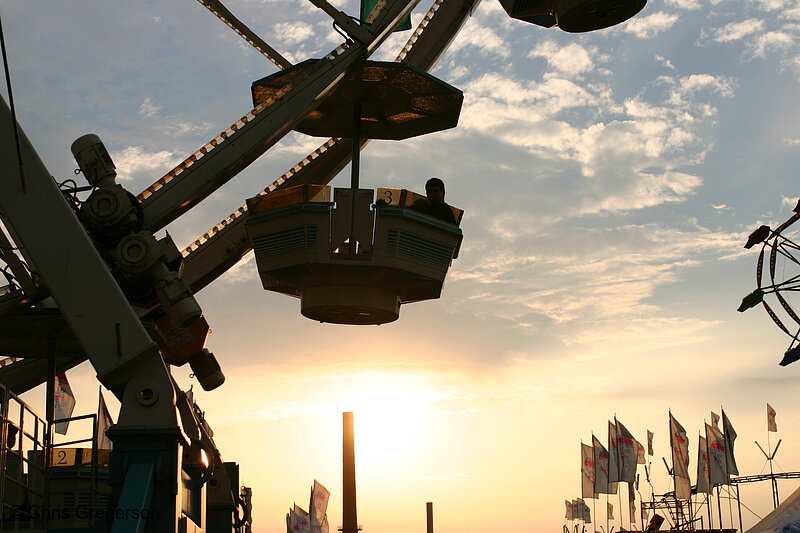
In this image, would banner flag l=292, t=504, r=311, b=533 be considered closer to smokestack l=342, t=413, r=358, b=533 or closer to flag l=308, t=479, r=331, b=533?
flag l=308, t=479, r=331, b=533

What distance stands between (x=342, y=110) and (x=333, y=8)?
14.9ft

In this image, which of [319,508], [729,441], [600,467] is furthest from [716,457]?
[319,508]

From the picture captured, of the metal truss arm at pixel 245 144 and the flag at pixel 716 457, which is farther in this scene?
the flag at pixel 716 457

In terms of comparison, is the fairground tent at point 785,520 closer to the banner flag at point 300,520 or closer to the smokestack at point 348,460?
the smokestack at point 348,460

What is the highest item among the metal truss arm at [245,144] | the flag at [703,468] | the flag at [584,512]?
the metal truss arm at [245,144]

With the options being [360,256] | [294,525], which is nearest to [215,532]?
[360,256]

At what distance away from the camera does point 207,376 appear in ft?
61.6

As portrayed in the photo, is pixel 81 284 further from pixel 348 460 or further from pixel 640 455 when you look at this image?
pixel 640 455

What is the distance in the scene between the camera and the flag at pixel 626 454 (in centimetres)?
11281

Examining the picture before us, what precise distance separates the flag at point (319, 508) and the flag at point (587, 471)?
113 feet

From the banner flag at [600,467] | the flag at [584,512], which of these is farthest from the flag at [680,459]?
the flag at [584,512]

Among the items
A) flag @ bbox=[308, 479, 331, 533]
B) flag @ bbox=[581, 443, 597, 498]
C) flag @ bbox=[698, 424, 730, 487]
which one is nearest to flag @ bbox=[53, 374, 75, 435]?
flag @ bbox=[308, 479, 331, 533]

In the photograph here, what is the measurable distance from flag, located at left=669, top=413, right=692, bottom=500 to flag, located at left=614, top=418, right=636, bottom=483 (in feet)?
16.0

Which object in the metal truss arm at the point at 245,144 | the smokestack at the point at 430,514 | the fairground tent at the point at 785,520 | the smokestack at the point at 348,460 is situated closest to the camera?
the metal truss arm at the point at 245,144
